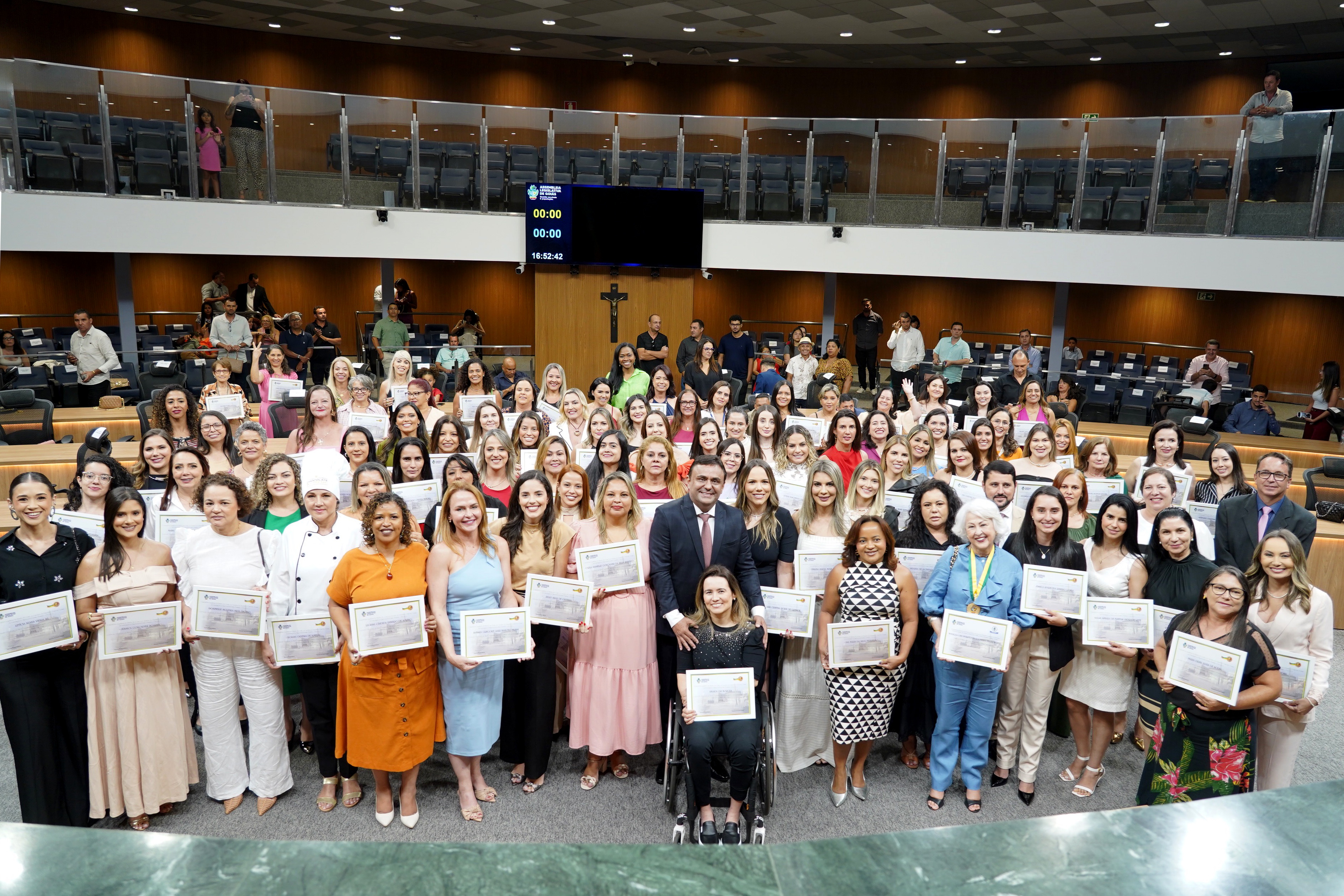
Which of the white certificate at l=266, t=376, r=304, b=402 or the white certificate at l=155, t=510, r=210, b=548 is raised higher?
the white certificate at l=266, t=376, r=304, b=402

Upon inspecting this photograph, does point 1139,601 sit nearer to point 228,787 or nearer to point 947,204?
point 228,787

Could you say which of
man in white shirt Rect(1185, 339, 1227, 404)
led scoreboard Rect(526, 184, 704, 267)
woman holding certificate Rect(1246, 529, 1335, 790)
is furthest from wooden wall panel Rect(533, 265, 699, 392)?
woman holding certificate Rect(1246, 529, 1335, 790)

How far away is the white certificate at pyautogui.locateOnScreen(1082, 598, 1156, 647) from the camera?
4.33 m

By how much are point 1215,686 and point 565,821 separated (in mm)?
3075

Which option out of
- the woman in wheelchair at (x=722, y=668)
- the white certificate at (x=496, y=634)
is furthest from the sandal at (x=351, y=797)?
the woman in wheelchair at (x=722, y=668)

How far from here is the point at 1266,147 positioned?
11297mm

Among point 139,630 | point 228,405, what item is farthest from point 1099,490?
point 228,405

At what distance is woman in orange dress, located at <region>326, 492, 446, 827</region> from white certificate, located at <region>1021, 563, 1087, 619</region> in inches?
117

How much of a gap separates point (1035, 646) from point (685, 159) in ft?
33.9

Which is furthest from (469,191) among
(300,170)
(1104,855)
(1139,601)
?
(1104,855)

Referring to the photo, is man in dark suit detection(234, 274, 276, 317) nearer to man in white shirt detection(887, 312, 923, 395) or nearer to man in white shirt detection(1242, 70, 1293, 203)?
man in white shirt detection(887, 312, 923, 395)

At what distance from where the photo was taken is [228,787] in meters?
4.43

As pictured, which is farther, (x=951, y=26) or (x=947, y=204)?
(x=951, y=26)

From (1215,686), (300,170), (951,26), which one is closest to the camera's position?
(1215,686)
